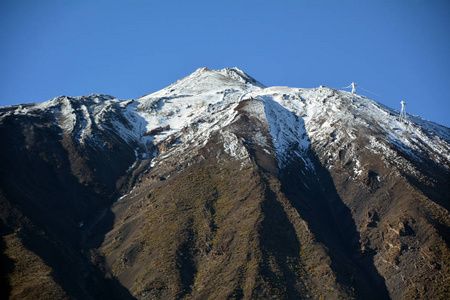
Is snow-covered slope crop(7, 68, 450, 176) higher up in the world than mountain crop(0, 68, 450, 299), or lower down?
higher up

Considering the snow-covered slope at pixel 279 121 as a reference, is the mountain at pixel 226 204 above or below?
below

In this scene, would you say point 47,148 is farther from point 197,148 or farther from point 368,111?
point 368,111

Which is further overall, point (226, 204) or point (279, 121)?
point (279, 121)

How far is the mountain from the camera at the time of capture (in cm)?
6769

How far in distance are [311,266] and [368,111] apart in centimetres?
7608

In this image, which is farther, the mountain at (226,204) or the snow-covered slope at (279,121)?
the snow-covered slope at (279,121)

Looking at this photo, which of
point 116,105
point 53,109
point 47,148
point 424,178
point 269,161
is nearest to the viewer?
point 424,178

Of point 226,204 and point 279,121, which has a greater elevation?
point 279,121

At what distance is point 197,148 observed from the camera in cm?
10712

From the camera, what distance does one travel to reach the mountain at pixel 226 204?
67.7m

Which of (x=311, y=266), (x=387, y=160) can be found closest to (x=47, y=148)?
(x=311, y=266)

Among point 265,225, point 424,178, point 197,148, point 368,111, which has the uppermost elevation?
point 368,111

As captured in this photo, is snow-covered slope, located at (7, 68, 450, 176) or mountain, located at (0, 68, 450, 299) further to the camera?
snow-covered slope, located at (7, 68, 450, 176)

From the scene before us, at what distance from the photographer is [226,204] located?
278 ft
